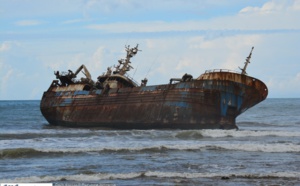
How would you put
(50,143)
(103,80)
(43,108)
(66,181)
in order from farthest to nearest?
1. (43,108)
2. (103,80)
3. (50,143)
4. (66,181)

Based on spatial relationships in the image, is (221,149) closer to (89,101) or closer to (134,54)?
(89,101)

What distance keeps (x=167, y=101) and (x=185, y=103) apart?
127 cm

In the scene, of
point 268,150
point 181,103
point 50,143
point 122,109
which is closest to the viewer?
point 268,150

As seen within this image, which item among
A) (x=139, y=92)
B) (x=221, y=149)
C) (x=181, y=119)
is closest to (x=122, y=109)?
(x=139, y=92)

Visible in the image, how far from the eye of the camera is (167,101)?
34.2 meters

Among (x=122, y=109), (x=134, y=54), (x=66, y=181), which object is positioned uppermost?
(x=134, y=54)

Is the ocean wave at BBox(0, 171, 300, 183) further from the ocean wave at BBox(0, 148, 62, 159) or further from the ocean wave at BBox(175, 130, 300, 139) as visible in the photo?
the ocean wave at BBox(175, 130, 300, 139)

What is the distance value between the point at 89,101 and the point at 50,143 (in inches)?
471

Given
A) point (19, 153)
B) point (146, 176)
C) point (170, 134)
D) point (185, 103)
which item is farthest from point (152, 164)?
point (185, 103)

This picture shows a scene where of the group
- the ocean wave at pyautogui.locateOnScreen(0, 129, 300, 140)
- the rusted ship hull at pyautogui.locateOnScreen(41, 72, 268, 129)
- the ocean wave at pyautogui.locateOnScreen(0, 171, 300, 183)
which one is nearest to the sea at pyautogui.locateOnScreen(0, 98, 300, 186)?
the ocean wave at pyautogui.locateOnScreen(0, 171, 300, 183)

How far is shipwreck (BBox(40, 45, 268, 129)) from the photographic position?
33.4 metres

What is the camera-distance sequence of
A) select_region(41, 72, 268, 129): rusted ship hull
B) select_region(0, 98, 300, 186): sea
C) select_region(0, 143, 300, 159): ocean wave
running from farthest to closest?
select_region(41, 72, 268, 129): rusted ship hull < select_region(0, 143, 300, 159): ocean wave < select_region(0, 98, 300, 186): sea

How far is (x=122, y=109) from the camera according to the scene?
1444 inches

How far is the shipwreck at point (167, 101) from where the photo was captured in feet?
109
